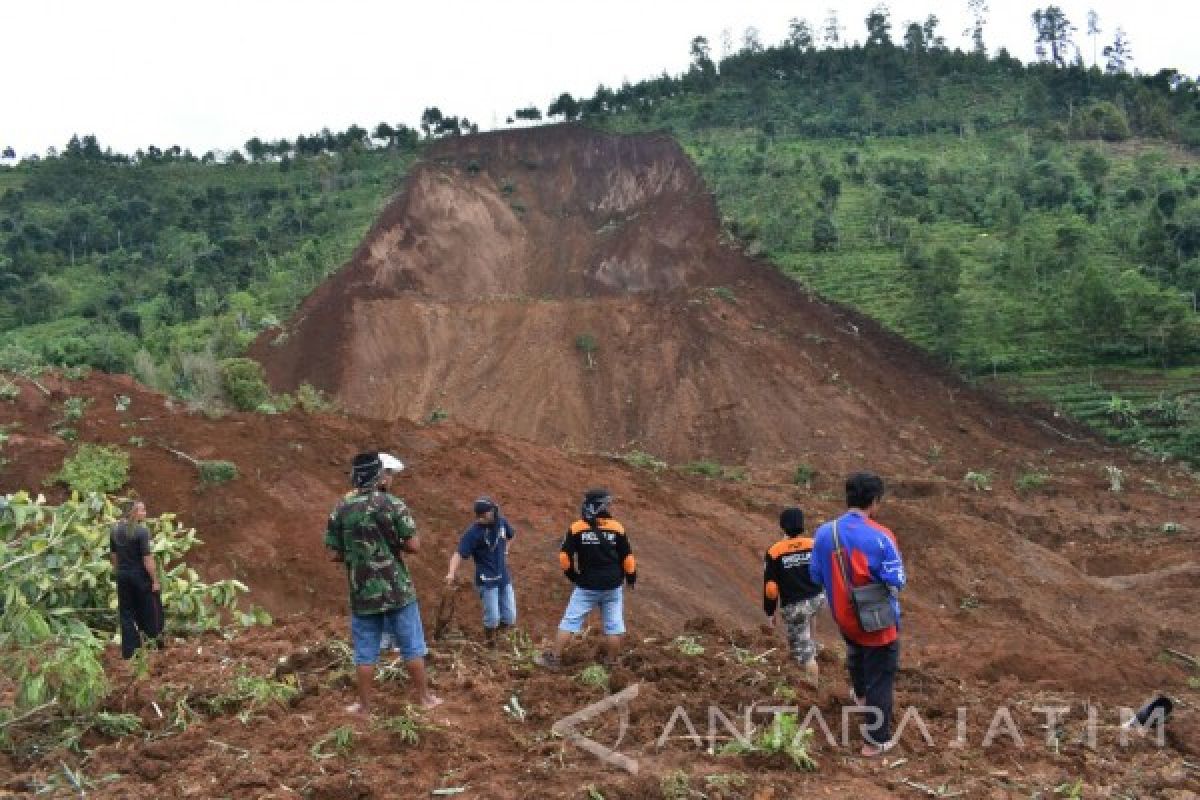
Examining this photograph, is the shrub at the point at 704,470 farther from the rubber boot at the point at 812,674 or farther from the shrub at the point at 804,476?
the rubber boot at the point at 812,674

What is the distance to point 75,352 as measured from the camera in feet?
92.6

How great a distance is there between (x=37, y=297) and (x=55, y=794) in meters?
42.2

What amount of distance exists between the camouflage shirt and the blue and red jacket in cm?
214

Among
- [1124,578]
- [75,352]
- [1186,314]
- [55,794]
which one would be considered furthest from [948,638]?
[75,352]

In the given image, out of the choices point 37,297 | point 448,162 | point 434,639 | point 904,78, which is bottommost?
point 434,639

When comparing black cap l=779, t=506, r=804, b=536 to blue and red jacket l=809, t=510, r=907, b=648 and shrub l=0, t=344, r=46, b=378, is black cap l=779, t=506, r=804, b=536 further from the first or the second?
shrub l=0, t=344, r=46, b=378

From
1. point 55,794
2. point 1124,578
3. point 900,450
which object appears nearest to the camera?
point 55,794

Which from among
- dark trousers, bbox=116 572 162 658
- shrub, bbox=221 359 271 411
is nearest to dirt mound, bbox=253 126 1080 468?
shrub, bbox=221 359 271 411

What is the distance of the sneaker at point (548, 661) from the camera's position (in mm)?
6480

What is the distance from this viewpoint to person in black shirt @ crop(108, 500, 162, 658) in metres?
6.99

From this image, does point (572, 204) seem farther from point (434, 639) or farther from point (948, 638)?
point (434, 639)

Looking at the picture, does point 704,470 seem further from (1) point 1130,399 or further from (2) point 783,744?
(2) point 783,744

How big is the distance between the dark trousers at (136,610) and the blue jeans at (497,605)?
2.26 metres

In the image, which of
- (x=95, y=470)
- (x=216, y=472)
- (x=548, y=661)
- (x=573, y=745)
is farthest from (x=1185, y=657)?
(x=95, y=470)
